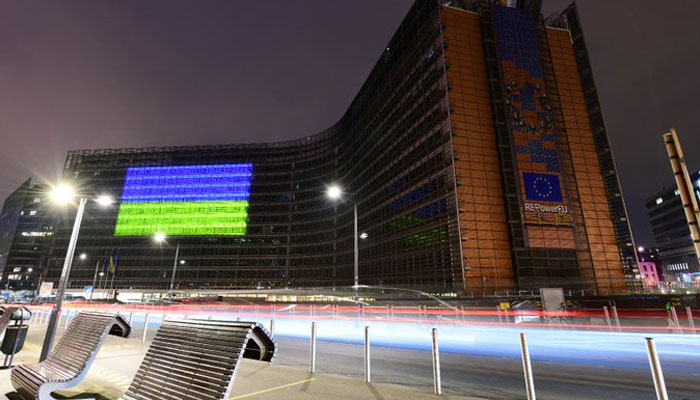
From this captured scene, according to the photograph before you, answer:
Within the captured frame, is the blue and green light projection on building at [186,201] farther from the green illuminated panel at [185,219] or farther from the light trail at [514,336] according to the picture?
the light trail at [514,336]

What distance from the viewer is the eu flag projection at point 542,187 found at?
1913 inches

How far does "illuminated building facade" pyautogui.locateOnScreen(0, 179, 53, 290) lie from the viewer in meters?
140

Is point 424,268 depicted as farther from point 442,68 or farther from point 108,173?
point 108,173

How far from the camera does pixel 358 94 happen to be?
8119 centimetres

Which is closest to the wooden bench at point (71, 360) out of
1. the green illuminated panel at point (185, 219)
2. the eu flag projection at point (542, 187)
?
the eu flag projection at point (542, 187)

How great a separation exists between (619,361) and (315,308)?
68.1 feet

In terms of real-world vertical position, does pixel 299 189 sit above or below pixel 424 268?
above

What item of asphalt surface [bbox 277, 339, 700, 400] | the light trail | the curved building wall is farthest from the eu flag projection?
asphalt surface [bbox 277, 339, 700, 400]

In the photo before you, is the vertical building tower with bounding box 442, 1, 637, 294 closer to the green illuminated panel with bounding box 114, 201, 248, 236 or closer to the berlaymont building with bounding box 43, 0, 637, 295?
the berlaymont building with bounding box 43, 0, 637, 295

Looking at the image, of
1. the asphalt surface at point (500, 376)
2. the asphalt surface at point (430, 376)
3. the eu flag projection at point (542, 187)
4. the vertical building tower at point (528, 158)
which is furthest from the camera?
the eu flag projection at point (542, 187)

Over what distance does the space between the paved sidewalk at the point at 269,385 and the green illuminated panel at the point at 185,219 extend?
90.7 m

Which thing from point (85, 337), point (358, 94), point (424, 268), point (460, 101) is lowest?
point (85, 337)

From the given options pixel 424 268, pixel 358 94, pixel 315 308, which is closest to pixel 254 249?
pixel 358 94

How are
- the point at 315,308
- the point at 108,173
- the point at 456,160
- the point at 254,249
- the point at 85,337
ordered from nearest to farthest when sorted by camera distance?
1. the point at 85,337
2. the point at 315,308
3. the point at 456,160
4. the point at 254,249
5. the point at 108,173
